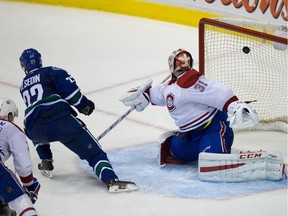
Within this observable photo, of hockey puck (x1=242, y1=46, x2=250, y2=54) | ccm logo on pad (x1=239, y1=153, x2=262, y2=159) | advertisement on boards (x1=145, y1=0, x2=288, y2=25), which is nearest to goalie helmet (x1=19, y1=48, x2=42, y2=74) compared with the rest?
ccm logo on pad (x1=239, y1=153, x2=262, y2=159)

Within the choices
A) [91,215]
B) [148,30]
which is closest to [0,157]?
[91,215]

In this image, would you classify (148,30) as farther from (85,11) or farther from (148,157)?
(148,157)

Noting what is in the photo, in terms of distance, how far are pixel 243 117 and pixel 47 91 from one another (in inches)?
34.4

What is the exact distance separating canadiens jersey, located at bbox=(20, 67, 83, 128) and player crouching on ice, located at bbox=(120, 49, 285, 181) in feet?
1.49

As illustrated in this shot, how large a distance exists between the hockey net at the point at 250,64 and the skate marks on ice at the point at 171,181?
735 millimetres

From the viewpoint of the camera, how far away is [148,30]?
7.30 m

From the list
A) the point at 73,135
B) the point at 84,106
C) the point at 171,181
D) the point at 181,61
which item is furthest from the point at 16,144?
the point at 181,61

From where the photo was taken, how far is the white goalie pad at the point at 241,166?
12.4ft

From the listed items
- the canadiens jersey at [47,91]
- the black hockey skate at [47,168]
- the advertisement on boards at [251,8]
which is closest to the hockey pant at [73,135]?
the canadiens jersey at [47,91]

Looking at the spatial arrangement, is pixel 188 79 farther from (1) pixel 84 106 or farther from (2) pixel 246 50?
(2) pixel 246 50

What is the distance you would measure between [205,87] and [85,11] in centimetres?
441

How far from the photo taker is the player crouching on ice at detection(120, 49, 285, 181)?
379 centimetres

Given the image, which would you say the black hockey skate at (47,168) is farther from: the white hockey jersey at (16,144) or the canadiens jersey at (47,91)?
the white hockey jersey at (16,144)

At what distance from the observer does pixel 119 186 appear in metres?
3.73
